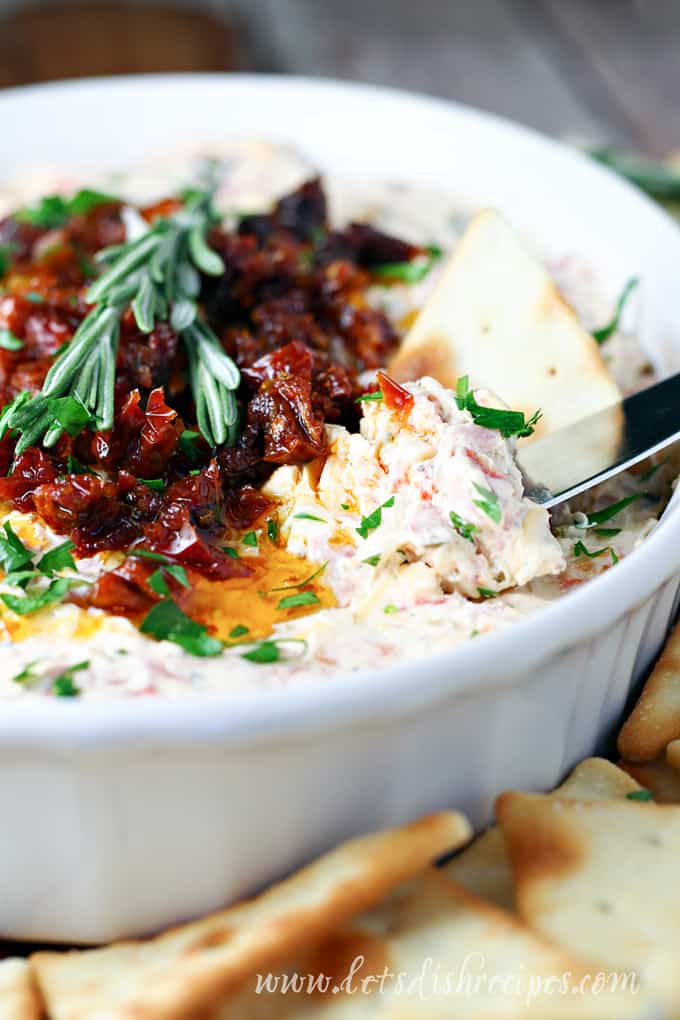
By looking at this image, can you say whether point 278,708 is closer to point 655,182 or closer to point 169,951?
point 169,951

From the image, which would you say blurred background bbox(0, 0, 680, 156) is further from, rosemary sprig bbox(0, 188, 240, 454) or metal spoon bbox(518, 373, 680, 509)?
metal spoon bbox(518, 373, 680, 509)

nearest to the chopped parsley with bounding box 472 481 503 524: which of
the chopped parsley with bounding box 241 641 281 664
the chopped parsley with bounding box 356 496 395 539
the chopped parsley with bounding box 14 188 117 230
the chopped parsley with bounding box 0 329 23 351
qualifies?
the chopped parsley with bounding box 356 496 395 539

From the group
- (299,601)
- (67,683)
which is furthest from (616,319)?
(67,683)

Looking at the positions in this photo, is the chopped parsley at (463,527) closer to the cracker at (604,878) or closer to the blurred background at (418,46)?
the cracker at (604,878)

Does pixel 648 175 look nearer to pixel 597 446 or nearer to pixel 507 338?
pixel 507 338

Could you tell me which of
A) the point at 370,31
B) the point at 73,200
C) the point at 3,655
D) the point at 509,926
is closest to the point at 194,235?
the point at 73,200

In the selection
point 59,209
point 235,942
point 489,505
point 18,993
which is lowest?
point 18,993

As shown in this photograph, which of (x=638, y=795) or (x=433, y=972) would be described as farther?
(x=638, y=795)
